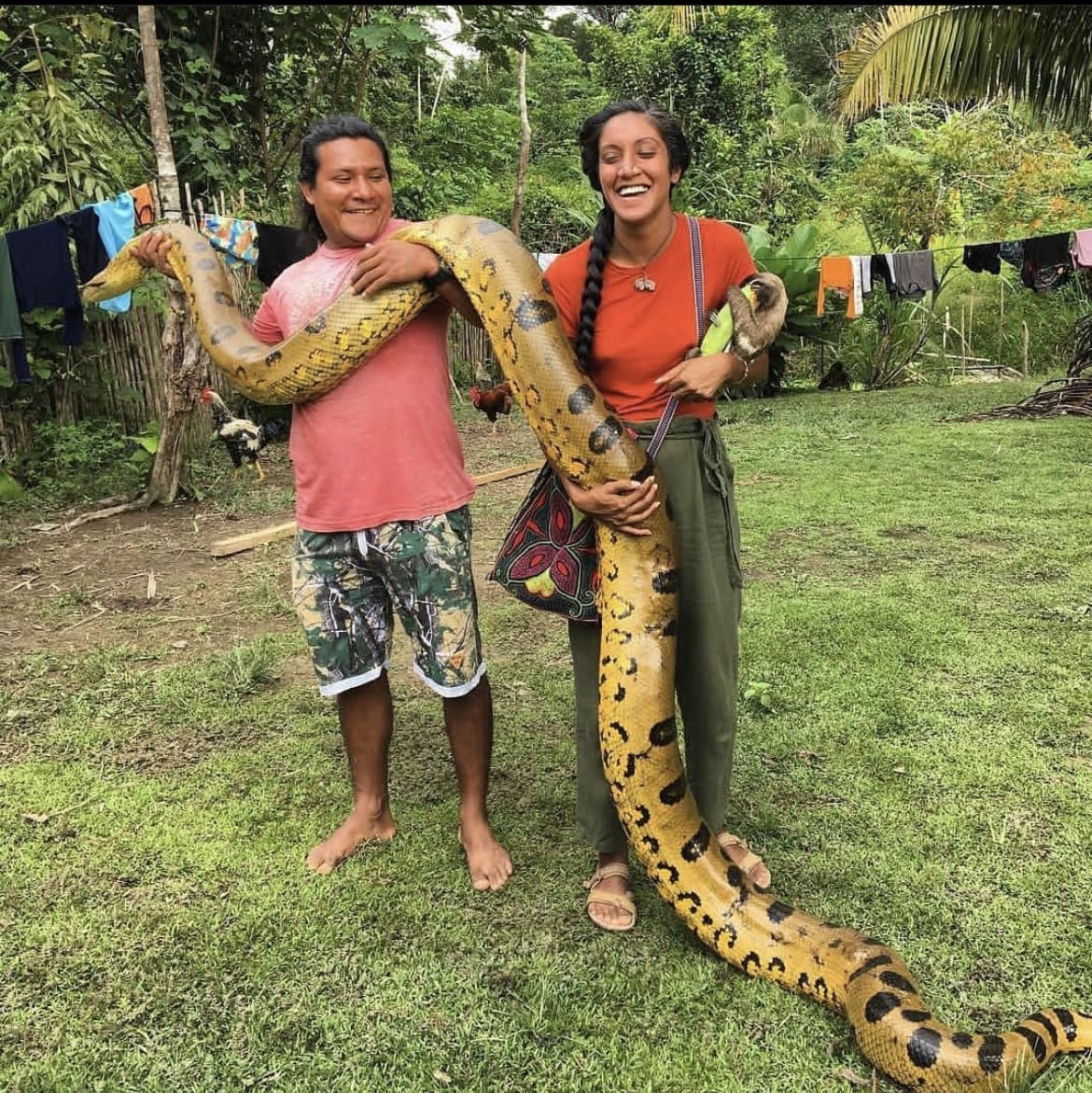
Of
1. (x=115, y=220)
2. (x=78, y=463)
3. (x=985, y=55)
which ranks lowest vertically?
(x=78, y=463)

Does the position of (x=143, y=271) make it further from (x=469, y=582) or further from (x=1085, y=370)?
(x=1085, y=370)

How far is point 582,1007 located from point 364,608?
1.34 metres

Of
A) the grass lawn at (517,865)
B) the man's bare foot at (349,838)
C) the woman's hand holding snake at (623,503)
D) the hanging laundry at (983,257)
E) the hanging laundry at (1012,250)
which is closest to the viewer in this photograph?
the grass lawn at (517,865)

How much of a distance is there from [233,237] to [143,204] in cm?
73

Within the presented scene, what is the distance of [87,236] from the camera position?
688 cm

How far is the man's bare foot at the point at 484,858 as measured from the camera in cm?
279

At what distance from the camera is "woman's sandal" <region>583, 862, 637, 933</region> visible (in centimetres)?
258

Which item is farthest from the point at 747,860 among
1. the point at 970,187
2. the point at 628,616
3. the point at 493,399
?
the point at 970,187

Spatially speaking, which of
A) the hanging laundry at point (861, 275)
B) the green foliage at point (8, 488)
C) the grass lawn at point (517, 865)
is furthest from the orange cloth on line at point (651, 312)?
the hanging laundry at point (861, 275)

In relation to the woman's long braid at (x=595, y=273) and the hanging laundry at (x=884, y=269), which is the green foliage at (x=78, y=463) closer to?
the woman's long braid at (x=595, y=273)

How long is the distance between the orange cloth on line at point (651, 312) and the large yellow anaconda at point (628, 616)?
8cm

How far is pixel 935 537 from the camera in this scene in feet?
20.1

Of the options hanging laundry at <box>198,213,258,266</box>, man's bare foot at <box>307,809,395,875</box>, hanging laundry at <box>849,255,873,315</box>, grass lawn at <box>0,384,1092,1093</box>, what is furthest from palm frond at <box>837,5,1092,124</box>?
man's bare foot at <box>307,809,395,875</box>

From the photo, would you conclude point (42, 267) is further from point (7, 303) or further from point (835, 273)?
point (835, 273)
